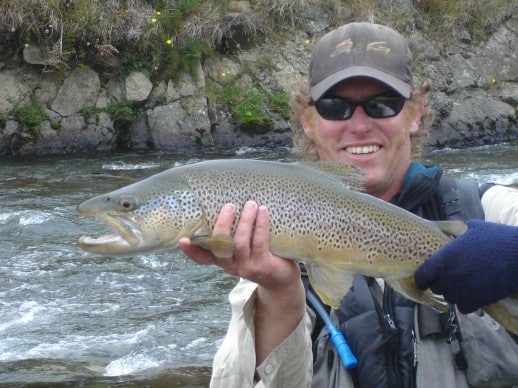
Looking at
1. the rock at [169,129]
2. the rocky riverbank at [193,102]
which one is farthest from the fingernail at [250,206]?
the rock at [169,129]

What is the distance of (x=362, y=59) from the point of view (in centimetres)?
309

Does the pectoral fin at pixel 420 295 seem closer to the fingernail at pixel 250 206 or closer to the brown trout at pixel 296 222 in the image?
the brown trout at pixel 296 222

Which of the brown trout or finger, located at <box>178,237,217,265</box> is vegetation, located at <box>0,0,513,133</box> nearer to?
the brown trout

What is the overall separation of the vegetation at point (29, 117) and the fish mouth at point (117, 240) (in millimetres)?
12013

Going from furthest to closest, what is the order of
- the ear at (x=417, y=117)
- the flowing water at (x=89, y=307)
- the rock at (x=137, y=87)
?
1. the rock at (x=137, y=87)
2. the flowing water at (x=89, y=307)
3. the ear at (x=417, y=117)

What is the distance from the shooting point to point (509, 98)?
17469mm

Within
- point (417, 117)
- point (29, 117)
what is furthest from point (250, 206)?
point (29, 117)

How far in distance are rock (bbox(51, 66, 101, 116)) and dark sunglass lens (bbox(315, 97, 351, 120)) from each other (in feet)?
39.1

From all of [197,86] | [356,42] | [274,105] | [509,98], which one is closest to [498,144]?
[509,98]

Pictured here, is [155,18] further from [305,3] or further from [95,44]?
[305,3]

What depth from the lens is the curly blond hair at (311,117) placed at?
336cm

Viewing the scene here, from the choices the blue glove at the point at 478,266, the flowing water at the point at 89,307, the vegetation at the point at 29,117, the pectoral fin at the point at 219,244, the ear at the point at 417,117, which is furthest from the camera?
the vegetation at the point at 29,117

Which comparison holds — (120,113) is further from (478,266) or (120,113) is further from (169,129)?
(478,266)

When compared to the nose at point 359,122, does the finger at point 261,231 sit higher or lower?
lower
